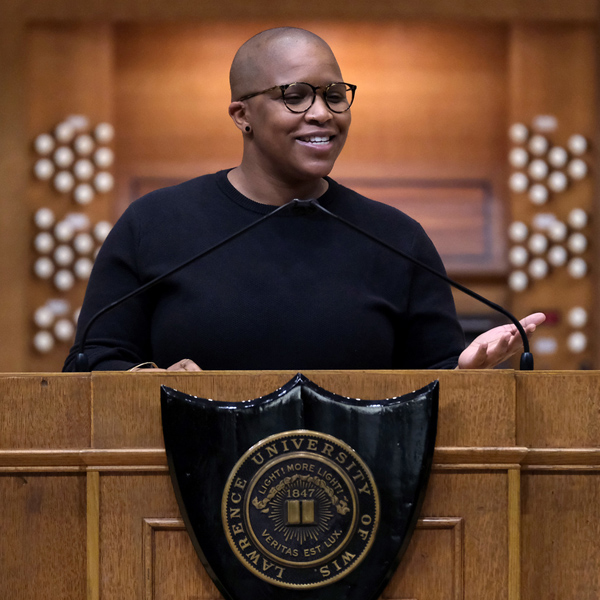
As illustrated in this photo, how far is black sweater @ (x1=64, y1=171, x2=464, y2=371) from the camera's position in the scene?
4.78 feet

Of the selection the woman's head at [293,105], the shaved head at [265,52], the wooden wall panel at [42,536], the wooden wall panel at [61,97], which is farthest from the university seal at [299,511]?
the wooden wall panel at [61,97]

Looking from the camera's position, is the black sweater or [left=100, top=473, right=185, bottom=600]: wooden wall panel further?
the black sweater

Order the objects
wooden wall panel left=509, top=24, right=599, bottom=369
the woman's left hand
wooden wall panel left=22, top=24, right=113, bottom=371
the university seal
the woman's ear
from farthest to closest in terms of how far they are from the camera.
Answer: wooden wall panel left=509, top=24, right=599, bottom=369
wooden wall panel left=22, top=24, right=113, bottom=371
the woman's ear
the woman's left hand
the university seal

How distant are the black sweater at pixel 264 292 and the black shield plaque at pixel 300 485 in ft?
1.09

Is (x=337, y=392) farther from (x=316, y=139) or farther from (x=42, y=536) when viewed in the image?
(x=316, y=139)

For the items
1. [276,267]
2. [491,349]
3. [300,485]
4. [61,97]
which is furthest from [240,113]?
[61,97]

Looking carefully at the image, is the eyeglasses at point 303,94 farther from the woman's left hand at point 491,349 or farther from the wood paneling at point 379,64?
the wood paneling at point 379,64

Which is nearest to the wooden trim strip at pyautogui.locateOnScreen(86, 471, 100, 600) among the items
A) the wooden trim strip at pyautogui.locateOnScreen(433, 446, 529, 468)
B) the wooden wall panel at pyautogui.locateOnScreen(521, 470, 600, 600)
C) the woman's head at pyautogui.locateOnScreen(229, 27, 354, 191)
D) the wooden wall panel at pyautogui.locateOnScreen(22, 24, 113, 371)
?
the wooden trim strip at pyautogui.locateOnScreen(433, 446, 529, 468)

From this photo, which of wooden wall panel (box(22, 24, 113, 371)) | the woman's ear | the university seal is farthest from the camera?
wooden wall panel (box(22, 24, 113, 371))

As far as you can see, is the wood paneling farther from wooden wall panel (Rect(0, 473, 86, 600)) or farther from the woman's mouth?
wooden wall panel (Rect(0, 473, 86, 600))

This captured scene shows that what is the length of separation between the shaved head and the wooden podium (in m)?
0.66

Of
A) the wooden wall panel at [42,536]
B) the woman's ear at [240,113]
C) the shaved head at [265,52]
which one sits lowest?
the wooden wall panel at [42,536]

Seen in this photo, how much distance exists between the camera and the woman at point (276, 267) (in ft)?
4.79

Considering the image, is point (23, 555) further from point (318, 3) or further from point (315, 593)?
point (318, 3)
